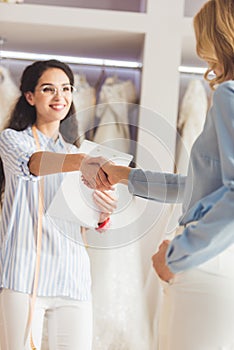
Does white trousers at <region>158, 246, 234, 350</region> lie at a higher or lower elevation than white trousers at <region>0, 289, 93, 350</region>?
higher

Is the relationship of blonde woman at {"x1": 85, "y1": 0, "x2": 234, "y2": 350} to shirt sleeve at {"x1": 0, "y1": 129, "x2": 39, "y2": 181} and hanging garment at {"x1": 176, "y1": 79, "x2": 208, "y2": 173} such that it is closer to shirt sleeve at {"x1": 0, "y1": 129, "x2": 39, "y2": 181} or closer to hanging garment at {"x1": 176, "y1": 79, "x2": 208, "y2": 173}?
shirt sleeve at {"x1": 0, "y1": 129, "x2": 39, "y2": 181}

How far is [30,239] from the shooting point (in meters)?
1.65

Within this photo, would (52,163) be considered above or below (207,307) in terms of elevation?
above

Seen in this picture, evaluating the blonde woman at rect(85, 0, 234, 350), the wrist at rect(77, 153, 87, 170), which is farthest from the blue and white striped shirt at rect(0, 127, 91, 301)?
the blonde woman at rect(85, 0, 234, 350)

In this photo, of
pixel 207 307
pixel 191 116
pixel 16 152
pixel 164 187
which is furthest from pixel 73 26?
pixel 207 307

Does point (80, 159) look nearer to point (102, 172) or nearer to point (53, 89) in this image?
point (102, 172)

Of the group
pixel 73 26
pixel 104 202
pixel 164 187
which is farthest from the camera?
pixel 73 26

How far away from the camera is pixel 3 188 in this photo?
6.15 feet

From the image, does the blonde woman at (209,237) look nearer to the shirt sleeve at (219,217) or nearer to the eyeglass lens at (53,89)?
the shirt sleeve at (219,217)

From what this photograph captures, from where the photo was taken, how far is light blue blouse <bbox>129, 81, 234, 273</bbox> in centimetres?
105

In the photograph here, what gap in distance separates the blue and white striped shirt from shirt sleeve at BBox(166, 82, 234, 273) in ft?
2.02

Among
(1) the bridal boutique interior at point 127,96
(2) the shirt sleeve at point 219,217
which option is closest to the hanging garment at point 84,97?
(1) the bridal boutique interior at point 127,96

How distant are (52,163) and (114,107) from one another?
0.90m

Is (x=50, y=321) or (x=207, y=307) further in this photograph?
(x=50, y=321)
